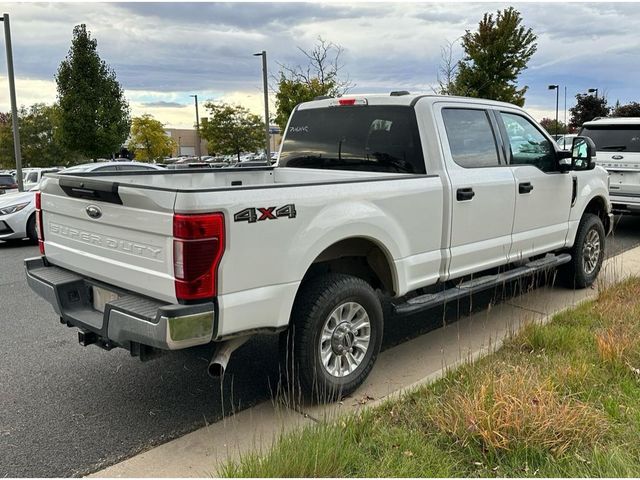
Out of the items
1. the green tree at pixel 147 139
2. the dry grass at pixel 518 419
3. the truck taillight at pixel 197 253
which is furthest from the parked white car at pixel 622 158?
the green tree at pixel 147 139

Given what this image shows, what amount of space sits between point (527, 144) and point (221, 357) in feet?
12.7

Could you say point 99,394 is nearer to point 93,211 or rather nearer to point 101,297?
point 101,297

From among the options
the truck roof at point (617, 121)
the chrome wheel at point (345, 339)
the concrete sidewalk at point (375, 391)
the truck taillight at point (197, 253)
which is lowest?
the concrete sidewalk at point (375, 391)

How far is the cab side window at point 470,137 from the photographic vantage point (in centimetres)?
486

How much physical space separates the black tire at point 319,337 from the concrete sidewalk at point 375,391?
14 centimetres

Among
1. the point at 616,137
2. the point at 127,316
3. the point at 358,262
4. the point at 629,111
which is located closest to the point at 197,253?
the point at 127,316

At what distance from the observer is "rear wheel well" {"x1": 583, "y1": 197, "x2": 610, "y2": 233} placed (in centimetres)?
677

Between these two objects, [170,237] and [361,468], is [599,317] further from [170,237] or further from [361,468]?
[170,237]

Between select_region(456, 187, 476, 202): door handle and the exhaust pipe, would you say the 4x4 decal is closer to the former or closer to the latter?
the exhaust pipe

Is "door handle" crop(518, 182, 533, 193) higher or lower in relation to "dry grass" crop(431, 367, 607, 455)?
higher

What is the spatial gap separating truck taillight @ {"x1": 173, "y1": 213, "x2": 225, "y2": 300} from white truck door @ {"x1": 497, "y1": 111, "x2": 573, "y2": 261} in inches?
128

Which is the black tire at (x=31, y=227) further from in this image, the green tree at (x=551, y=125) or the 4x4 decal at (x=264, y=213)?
the green tree at (x=551, y=125)

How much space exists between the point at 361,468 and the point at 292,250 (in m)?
1.27

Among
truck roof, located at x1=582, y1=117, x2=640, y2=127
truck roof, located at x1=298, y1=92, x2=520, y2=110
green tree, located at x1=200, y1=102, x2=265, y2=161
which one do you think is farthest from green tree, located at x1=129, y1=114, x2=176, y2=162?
truck roof, located at x1=298, y1=92, x2=520, y2=110
